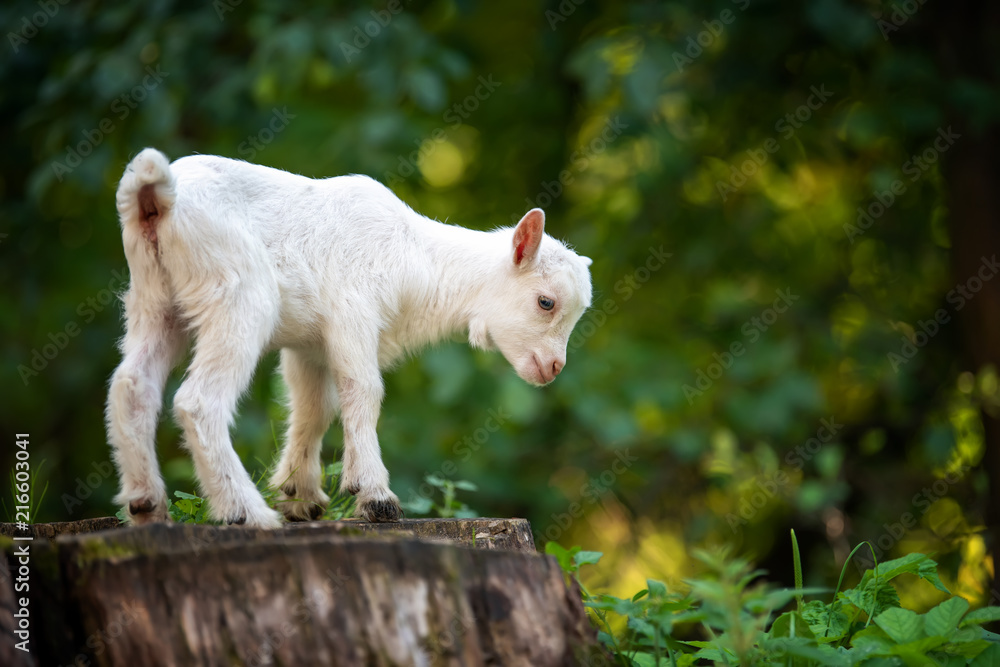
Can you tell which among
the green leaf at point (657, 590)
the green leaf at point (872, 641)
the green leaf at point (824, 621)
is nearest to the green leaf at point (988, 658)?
the green leaf at point (872, 641)

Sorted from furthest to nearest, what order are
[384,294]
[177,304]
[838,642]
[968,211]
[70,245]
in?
1. [70,245]
2. [968,211]
3. [384,294]
4. [177,304]
5. [838,642]

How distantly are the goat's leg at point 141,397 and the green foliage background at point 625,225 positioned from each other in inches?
113

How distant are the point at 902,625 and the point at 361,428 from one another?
2346mm

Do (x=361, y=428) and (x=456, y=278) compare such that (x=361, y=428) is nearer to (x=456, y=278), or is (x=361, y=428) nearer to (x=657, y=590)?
(x=456, y=278)

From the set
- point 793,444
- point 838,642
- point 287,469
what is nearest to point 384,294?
point 287,469

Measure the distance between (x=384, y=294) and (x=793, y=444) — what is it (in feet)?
17.2

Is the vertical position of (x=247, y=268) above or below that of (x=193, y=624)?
above

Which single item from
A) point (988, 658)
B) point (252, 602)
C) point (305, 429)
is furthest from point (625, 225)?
point (252, 602)

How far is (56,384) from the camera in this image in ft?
30.5

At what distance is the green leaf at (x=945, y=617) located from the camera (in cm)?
314

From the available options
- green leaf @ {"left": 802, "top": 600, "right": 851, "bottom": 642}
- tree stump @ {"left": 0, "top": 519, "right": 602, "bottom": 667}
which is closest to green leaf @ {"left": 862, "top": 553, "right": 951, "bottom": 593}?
green leaf @ {"left": 802, "top": 600, "right": 851, "bottom": 642}

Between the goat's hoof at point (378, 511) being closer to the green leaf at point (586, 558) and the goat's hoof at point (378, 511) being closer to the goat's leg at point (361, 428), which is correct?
the goat's leg at point (361, 428)

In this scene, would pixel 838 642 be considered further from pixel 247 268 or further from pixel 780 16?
pixel 780 16

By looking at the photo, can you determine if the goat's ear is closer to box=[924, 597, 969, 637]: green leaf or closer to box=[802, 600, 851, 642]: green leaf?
box=[802, 600, 851, 642]: green leaf
